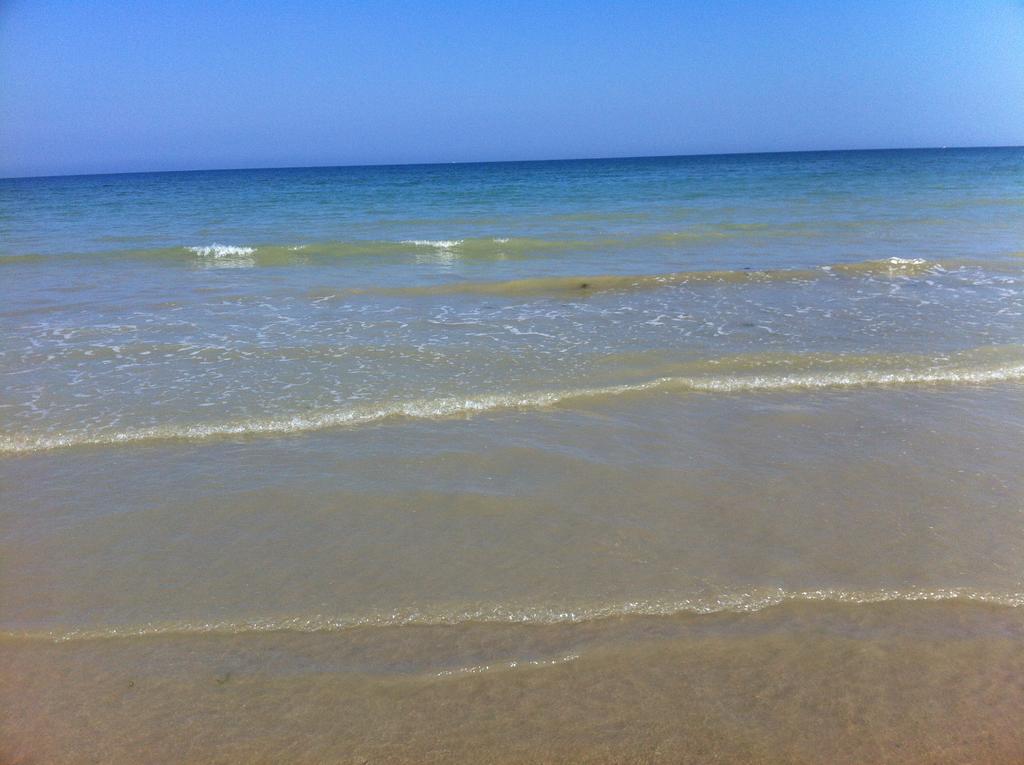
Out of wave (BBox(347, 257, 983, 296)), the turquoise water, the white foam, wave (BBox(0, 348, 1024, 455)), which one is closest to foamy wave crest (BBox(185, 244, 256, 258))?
the turquoise water

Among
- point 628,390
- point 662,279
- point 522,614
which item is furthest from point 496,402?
point 662,279

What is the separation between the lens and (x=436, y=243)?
63.7ft

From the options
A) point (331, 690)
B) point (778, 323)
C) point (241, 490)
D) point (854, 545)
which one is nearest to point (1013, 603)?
point (854, 545)

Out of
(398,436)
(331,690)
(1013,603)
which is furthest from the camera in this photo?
(398,436)

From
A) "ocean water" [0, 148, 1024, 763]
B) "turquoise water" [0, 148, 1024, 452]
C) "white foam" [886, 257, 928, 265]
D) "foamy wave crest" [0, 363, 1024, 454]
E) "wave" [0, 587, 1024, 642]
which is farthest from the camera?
"white foam" [886, 257, 928, 265]

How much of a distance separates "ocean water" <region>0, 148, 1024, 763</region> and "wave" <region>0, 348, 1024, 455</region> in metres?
0.05

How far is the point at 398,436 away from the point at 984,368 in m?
6.05

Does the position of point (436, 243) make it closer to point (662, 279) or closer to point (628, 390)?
point (662, 279)

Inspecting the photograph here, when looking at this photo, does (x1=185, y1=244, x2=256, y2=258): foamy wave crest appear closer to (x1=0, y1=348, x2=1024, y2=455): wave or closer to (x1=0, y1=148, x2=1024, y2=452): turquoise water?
(x1=0, y1=148, x2=1024, y2=452): turquoise water

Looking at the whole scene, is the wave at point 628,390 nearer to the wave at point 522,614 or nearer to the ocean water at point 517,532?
the ocean water at point 517,532

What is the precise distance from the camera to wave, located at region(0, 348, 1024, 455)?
6402 mm

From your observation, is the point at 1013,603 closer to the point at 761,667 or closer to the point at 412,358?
the point at 761,667

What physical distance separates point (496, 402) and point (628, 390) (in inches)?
52.1

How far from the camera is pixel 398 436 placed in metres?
6.28
